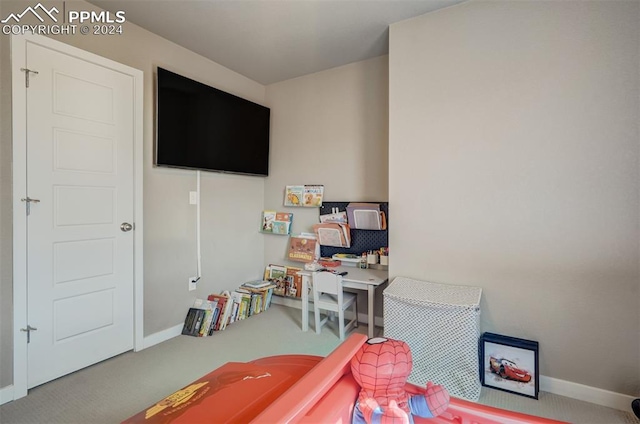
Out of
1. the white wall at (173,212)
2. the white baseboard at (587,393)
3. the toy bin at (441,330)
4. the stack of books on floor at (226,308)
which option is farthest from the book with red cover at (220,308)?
the white baseboard at (587,393)

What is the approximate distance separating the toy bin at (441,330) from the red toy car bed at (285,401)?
3.01 feet

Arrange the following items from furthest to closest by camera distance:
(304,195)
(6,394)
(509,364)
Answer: (304,195) < (509,364) < (6,394)

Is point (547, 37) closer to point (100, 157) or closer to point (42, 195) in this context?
point (100, 157)

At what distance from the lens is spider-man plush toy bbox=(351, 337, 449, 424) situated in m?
0.95

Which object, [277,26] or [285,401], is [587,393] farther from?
[277,26]

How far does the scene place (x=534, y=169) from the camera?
1.96 m

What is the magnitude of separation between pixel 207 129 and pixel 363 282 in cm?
200

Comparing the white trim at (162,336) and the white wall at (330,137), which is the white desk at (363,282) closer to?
the white wall at (330,137)

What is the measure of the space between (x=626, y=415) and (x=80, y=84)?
3.96 metres

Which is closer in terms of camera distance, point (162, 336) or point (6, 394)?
point (6, 394)

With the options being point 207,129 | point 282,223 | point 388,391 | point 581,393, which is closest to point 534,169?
point 581,393

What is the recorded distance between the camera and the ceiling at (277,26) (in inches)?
86.6

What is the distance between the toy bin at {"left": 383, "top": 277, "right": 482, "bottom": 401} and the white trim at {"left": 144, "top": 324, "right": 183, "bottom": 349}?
1.90m

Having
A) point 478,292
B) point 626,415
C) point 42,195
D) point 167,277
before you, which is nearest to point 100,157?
point 42,195
